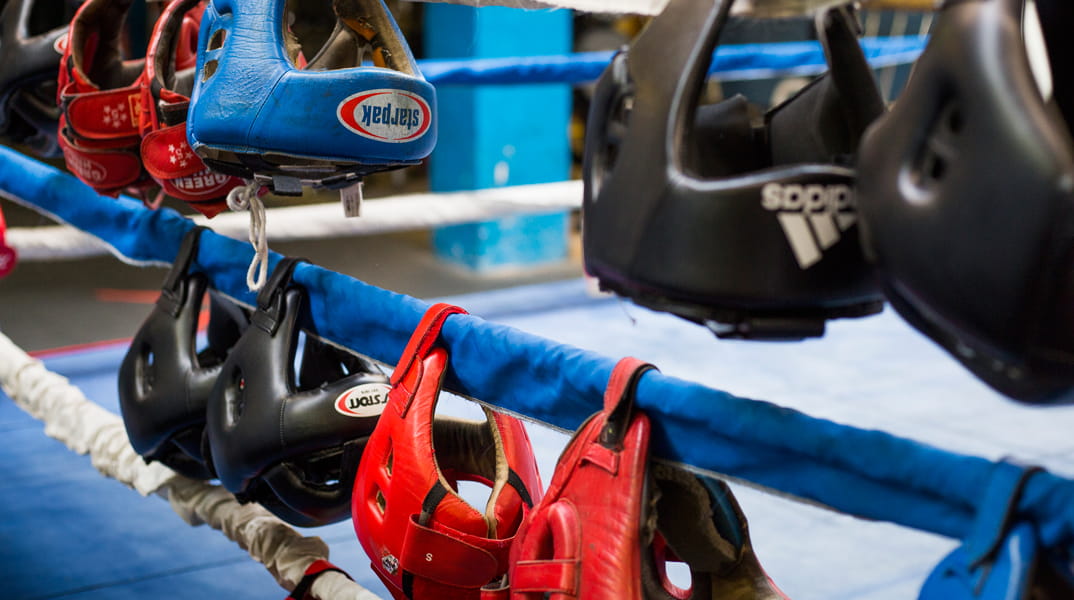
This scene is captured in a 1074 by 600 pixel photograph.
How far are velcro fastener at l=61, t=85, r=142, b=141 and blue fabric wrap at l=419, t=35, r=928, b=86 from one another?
1320 mm

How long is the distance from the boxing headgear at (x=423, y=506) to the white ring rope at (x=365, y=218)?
5.27 ft

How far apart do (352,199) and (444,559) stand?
438mm

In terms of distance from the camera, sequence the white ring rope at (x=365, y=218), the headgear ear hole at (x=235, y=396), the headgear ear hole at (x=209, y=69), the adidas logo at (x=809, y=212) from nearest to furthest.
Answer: the adidas logo at (x=809, y=212) < the headgear ear hole at (x=209, y=69) < the headgear ear hole at (x=235, y=396) < the white ring rope at (x=365, y=218)

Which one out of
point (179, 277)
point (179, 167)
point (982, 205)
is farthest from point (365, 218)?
point (982, 205)

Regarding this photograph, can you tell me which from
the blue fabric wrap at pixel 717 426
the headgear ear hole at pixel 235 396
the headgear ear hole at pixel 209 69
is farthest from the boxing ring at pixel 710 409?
the headgear ear hole at pixel 209 69

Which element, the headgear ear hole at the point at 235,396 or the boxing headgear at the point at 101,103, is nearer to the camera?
the headgear ear hole at the point at 235,396

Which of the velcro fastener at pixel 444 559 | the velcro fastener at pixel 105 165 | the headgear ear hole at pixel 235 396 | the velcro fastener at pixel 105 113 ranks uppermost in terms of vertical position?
the velcro fastener at pixel 105 113

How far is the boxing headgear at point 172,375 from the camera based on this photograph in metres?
1.28

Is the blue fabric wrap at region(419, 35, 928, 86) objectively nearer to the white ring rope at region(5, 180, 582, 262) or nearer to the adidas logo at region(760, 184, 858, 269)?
the white ring rope at region(5, 180, 582, 262)

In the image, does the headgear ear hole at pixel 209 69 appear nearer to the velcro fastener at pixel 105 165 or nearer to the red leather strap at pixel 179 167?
the red leather strap at pixel 179 167

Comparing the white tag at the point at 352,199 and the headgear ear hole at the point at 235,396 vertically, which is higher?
the white tag at the point at 352,199

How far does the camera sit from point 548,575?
29.2 inches

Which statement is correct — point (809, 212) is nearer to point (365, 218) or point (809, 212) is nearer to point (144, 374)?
point (144, 374)

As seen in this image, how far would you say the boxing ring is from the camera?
637 millimetres
